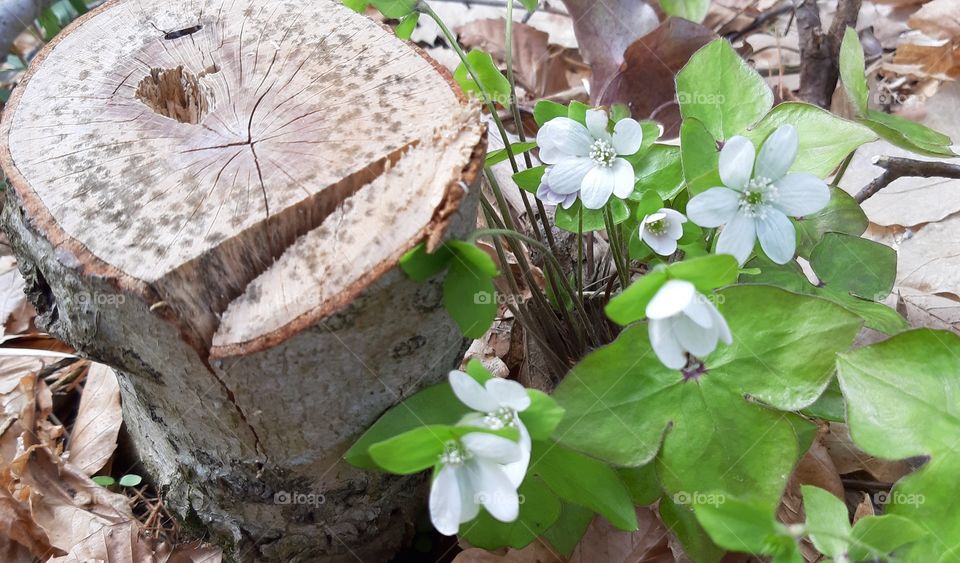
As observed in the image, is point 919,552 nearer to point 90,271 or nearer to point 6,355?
point 90,271

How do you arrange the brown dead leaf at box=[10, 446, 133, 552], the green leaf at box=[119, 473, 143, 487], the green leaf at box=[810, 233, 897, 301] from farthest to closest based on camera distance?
the green leaf at box=[119, 473, 143, 487], the brown dead leaf at box=[10, 446, 133, 552], the green leaf at box=[810, 233, 897, 301]

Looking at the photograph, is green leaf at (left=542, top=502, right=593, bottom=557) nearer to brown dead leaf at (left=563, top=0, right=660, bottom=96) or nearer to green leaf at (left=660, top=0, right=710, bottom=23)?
brown dead leaf at (left=563, top=0, right=660, bottom=96)

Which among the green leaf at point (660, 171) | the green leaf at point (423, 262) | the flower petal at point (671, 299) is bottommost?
the green leaf at point (660, 171)

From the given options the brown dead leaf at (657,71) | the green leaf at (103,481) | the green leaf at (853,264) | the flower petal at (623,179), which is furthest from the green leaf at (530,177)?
the green leaf at (103,481)

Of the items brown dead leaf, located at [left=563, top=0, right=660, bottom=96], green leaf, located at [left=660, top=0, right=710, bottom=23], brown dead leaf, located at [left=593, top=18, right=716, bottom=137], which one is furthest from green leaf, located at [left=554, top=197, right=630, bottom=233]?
green leaf, located at [left=660, top=0, right=710, bottom=23]

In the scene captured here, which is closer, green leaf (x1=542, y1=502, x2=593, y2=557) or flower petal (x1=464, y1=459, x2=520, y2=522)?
flower petal (x1=464, y1=459, x2=520, y2=522)

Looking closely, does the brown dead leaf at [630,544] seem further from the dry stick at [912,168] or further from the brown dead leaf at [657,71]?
the brown dead leaf at [657,71]

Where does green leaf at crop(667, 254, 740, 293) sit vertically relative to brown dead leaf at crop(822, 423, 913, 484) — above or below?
above
